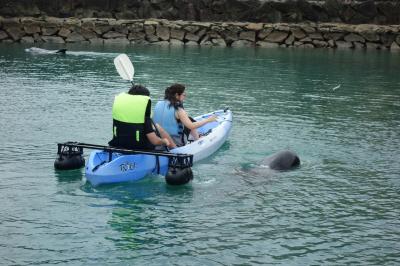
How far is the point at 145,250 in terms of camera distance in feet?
24.8

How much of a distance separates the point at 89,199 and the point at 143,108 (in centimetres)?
A: 147

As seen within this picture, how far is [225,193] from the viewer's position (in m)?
9.68

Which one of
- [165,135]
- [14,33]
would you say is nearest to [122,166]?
[165,135]

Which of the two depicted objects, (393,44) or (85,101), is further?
(393,44)

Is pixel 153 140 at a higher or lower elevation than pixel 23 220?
higher

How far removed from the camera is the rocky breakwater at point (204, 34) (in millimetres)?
40312

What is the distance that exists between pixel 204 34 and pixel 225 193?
3168 centimetres

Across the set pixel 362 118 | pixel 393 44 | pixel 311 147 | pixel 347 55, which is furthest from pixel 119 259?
pixel 393 44

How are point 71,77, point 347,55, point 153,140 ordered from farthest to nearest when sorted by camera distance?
point 347,55, point 71,77, point 153,140

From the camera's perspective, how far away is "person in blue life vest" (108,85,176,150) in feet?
32.6

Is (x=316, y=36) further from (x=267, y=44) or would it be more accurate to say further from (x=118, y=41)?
→ (x=118, y=41)

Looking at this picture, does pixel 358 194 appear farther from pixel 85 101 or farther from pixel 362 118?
pixel 85 101

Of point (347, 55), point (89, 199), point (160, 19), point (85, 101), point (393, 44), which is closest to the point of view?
point (89, 199)

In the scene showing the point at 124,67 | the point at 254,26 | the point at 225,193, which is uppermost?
the point at 254,26
